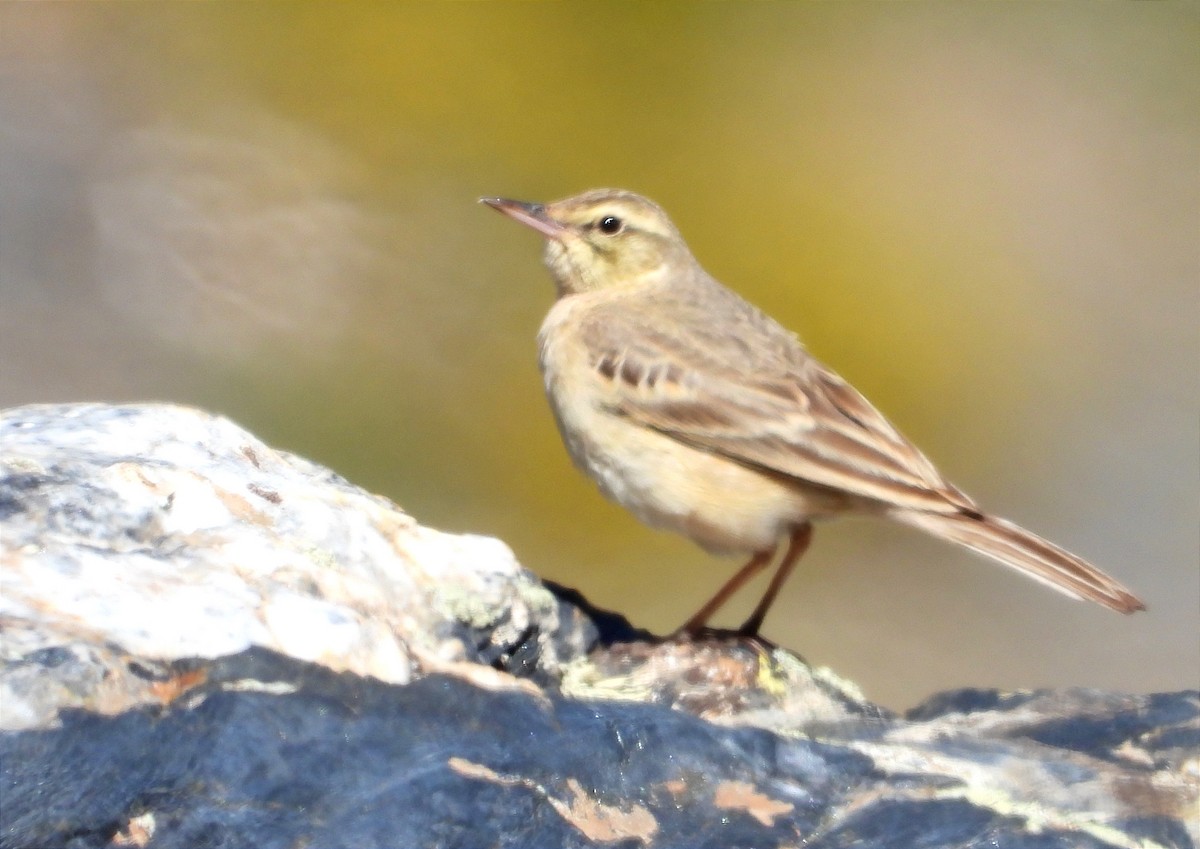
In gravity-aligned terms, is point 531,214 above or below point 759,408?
above

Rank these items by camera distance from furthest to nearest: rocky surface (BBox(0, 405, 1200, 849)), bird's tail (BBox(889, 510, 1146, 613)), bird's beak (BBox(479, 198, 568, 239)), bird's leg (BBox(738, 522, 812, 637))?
1. bird's beak (BBox(479, 198, 568, 239))
2. bird's leg (BBox(738, 522, 812, 637))
3. bird's tail (BBox(889, 510, 1146, 613))
4. rocky surface (BBox(0, 405, 1200, 849))

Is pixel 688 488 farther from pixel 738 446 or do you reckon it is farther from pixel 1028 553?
pixel 1028 553

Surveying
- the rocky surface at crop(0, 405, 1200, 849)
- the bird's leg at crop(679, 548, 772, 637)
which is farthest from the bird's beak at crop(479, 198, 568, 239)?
the rocky surface at crop(0, 405, 1200, 849)

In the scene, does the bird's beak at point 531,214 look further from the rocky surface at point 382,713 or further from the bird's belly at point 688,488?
the rocky surface at point 382,713

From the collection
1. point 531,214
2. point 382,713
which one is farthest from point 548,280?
point 382,713

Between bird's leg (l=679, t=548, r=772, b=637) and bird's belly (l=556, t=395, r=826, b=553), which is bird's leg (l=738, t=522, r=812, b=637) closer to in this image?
bird's leg (l=679, t=548, r=772, b=637)

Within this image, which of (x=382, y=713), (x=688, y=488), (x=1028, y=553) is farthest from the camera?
(x=688, y=488)

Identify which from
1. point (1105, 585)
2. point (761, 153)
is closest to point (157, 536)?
point (1105, 585)
